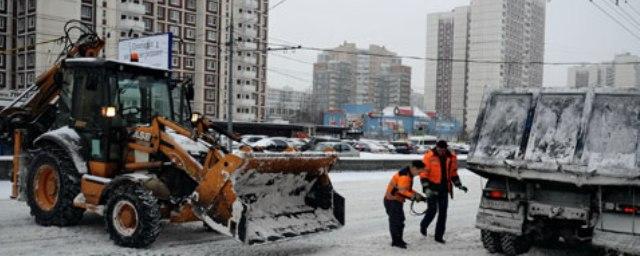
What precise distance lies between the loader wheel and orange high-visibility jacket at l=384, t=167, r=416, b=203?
3342 millimetres

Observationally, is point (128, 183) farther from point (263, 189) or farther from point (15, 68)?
point (15, 68)

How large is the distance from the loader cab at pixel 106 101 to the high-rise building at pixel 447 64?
69.3m

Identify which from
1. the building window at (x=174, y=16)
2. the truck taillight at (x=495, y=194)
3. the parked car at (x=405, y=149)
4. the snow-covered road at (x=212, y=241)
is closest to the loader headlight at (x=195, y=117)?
the snow-covered road at (x=212, y=241)

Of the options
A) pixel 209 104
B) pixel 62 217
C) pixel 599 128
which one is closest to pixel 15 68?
pixel 209 104

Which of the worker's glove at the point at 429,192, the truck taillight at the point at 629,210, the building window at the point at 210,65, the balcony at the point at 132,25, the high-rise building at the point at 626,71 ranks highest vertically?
the balcony at the point at 132,25

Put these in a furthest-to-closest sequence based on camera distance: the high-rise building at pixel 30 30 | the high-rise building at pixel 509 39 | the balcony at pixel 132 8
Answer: the balcony at pixel 132 8
the high-rise building at pixel 30 30
the high-rise building at pixel 509 39

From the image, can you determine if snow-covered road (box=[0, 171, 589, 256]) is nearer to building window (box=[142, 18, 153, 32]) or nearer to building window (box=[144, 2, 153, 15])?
building window (box=[142, 18, 153, 32])

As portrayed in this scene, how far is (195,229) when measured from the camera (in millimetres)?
10289

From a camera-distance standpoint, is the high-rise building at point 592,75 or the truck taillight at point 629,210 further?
the high-rise building at point 592,75

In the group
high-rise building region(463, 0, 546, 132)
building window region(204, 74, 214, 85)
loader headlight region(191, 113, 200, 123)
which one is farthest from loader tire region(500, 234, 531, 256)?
building window region(204, 74, 214, 85)

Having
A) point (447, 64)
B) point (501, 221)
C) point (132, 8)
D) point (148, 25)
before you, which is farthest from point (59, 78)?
point (447, 64)

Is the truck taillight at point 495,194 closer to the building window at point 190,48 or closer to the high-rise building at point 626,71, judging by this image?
the high-rise building at point 626,71

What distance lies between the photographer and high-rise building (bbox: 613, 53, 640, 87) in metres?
44.1

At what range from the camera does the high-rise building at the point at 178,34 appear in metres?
63.3
